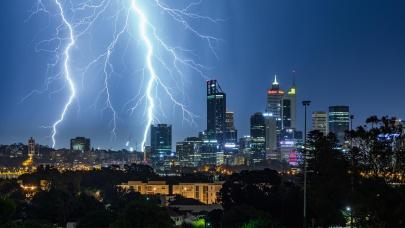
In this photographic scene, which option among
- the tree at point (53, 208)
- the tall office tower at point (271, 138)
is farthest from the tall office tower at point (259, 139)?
the tree at point (53, 208)

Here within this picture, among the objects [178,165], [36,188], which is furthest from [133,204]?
[178,165]

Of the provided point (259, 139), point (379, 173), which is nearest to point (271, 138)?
point (259, 139)

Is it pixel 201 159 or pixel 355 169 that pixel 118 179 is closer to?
pixel 355 169

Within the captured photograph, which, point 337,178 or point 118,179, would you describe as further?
point 118,179

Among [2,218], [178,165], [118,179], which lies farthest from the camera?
[178,165]

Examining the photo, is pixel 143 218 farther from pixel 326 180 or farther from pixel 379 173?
pixel 379 173

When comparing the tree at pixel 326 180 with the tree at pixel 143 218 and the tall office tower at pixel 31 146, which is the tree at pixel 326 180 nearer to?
the tree at pixel 143 218
